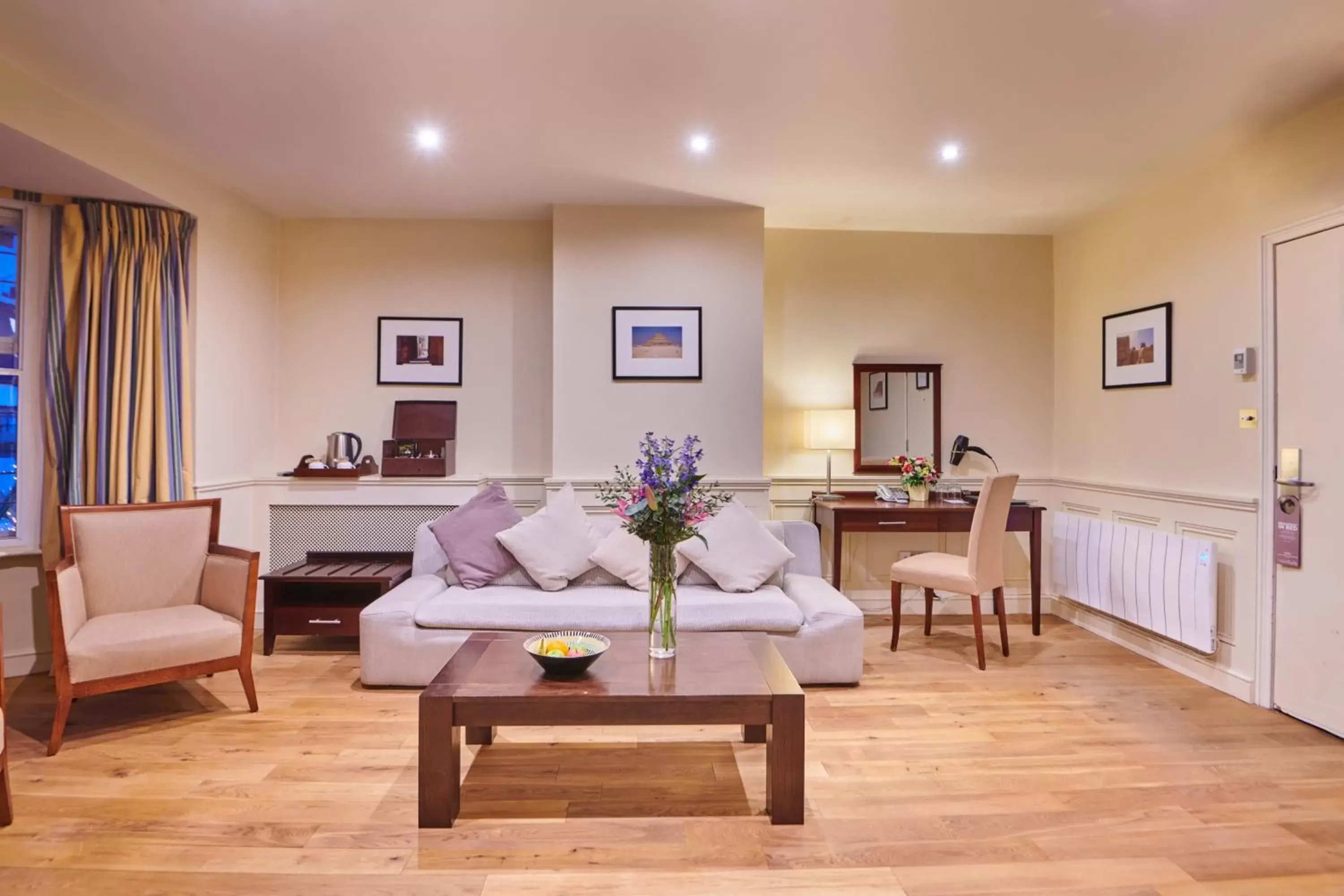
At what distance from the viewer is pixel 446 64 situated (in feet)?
8.80

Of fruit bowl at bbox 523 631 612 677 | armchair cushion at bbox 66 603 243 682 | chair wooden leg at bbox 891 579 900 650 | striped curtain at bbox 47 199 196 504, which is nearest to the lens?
fruit bowl at bbox 523 631 612 677

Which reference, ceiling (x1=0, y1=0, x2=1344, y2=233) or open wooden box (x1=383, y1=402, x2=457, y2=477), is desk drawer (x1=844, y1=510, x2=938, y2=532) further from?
open wooden box (x1=383, y1=402, x2=457, y2=477)

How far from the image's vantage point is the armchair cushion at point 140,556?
310 centimetres

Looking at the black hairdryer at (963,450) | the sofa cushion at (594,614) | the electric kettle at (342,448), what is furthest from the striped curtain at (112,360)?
the black hairdryer at (963,450)

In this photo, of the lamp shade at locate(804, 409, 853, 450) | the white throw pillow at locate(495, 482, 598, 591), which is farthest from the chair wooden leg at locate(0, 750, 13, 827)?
the lamp shade at locate(804, 409, 853, 450)

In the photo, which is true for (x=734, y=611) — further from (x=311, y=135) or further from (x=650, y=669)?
(x=311, y=135)

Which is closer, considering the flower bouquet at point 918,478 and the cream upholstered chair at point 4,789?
the cream upholstered chair at point 4,789

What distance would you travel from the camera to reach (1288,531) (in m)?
3.07

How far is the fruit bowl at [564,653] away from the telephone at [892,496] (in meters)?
2.55

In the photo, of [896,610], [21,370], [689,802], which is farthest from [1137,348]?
[21,370]

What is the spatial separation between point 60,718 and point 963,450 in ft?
15.8

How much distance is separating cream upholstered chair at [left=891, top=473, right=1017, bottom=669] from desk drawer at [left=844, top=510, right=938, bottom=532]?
0.25 metres

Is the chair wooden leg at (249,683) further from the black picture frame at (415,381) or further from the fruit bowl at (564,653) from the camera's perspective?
the black picture frame at (415,381)

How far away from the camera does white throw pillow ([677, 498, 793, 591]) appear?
366 centimetres
